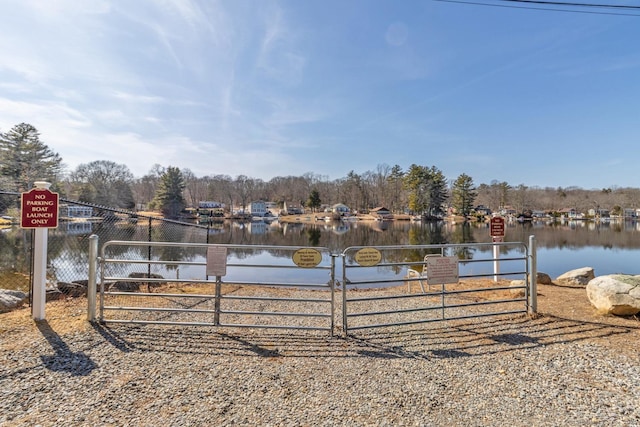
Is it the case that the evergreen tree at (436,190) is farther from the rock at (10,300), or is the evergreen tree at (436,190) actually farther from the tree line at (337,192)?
the rock at (10,300)

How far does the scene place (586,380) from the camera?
11.5ft

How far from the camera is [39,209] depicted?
477 cm

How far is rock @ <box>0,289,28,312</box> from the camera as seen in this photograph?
18.3 feet

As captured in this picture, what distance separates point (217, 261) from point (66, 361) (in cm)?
212

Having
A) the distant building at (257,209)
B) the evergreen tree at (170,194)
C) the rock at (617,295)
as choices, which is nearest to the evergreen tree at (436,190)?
the distant building at (257,209)

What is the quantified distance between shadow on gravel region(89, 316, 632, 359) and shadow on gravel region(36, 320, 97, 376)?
439 mm

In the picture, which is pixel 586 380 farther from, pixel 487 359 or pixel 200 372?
pixel 200 372

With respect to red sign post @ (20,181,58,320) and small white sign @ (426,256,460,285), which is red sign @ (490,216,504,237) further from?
red sign post @ (20,181,58,320)

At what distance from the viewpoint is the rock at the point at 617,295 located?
218 inches

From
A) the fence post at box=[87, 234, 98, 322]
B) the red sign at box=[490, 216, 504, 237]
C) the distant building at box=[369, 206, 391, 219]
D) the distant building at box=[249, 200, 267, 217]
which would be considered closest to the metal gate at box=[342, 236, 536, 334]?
the red sign at box=[490, 216, 504, 237]

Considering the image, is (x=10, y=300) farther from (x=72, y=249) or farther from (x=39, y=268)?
(x=72, y=249)

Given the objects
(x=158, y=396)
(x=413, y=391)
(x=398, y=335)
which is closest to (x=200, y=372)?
(x=158, y=396)

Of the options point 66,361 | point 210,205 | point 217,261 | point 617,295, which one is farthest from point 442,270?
point 210,205

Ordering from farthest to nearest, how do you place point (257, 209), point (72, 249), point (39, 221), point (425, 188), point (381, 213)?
1. point (257, 209)
2. point (381, 213)
3. point (425, 188)
4. point (72, 249)
5. point (39, 221)
